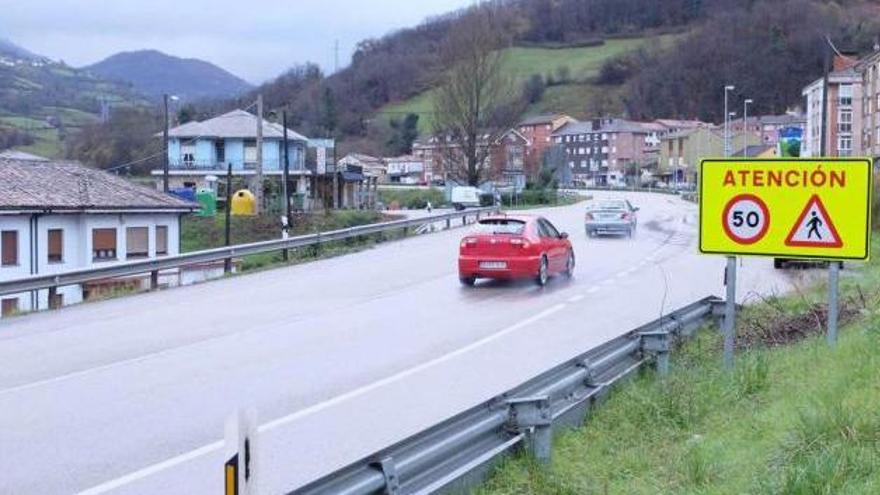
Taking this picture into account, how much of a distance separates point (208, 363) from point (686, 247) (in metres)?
25.9

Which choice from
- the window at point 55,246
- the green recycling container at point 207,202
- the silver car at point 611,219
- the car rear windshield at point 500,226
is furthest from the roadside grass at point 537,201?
the car rear windshield at point 500,226

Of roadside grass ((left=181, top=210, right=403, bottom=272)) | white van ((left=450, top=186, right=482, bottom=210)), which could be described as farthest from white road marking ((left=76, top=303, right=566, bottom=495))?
white van ((left=450, top=186, right=482, bottom=210))

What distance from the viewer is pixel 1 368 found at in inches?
535

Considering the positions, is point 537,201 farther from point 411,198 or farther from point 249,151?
point 249,151

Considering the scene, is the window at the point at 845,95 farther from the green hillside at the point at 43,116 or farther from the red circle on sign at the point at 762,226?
the red circle on sign at the point at 762,226

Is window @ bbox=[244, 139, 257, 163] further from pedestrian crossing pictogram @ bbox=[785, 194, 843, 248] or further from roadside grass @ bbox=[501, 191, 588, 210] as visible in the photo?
pedestrian crossing pictogram @ bbox=[785, 194, 843, 248]

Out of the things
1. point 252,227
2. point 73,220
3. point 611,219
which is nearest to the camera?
point 611,219

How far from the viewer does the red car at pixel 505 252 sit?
23.9 meters

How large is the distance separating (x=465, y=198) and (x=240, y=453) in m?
68.3

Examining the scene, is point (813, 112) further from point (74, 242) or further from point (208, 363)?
point (208, 363)

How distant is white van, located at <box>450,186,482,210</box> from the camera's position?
72.1 meters

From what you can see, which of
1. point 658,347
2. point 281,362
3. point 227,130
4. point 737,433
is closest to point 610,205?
point 281,362

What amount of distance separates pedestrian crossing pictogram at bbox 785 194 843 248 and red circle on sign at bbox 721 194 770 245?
0.27m

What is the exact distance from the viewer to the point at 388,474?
5758mm
